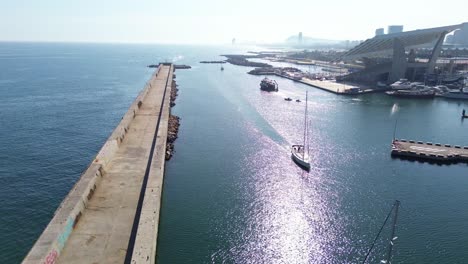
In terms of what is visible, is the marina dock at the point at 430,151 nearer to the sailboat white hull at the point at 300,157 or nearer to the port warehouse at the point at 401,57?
the sailboat white hull at the point at 300,157

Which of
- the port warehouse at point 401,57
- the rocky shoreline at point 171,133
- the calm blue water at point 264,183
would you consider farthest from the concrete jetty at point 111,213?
the port warehouse at point 401,57

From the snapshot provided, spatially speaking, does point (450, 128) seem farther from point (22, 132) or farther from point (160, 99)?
point (22, 132)

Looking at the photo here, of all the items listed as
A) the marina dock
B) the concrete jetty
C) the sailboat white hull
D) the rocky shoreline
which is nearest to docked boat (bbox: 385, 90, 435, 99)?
the marina dock

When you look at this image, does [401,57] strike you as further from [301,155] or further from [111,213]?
[111,213]

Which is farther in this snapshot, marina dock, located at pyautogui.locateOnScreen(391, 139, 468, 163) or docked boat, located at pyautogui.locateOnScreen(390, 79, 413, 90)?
docked boat, located at pyautogui.locateOnScreen(390, 79, 413, 90)

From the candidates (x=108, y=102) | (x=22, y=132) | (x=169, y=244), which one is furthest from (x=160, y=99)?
(x=169, y=244)

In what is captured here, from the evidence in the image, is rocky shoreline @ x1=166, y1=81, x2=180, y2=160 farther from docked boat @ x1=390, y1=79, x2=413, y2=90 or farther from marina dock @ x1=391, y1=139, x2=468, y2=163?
docked boat @ x1=390, y1=79, x2=413, y2=90

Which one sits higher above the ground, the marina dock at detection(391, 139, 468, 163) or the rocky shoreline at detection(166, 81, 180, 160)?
the rocky shoreline at detection(166, 81, 180, 160)
